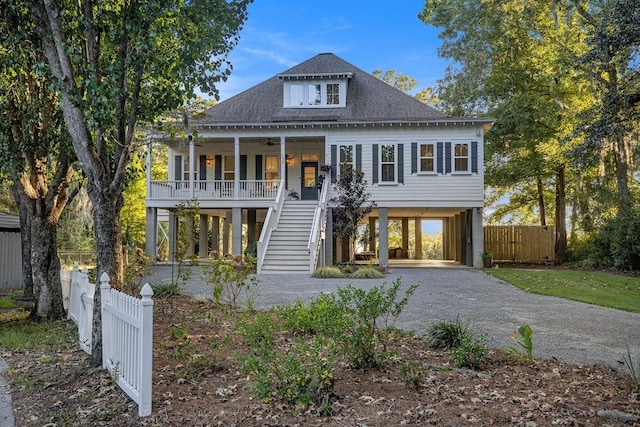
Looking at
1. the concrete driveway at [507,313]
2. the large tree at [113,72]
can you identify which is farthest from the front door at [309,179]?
the large tree at [113,72]

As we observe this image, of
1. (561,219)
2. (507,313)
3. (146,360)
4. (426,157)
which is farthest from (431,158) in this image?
(146,360)

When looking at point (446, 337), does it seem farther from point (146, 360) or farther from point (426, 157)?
point (426, 157)

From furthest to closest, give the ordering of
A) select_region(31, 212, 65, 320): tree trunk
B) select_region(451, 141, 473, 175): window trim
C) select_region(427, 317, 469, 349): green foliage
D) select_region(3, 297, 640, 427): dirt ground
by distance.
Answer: select_region(451, 141, 473, 175): window trim < select_region(31, 212, 65, 320): tree trunk < select_region(427, 317, 469, 349): green foliage < select_region(3, 297, 640, 427): dirt ground

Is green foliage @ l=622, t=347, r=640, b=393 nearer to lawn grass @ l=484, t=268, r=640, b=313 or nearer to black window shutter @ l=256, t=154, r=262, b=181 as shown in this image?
lawn grass @ l=484, t=268, r=640, b=313

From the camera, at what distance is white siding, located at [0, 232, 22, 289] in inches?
554

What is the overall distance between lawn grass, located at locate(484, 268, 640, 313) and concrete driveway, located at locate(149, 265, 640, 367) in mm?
438

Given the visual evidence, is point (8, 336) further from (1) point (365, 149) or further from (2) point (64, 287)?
(1) point (365, 149)

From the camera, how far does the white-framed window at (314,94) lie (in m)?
19.9

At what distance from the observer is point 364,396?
4047mm

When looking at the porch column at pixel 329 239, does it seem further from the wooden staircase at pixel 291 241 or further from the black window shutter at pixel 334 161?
the black window shutter at pixel 334 161

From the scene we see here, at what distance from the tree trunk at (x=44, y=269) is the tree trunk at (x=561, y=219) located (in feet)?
63.5

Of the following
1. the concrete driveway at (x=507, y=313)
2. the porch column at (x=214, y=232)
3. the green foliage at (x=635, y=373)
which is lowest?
the concrete driveway at (x=507, y=313)

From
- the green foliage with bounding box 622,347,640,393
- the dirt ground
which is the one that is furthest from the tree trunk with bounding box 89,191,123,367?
the green foliage with bounding box 622,347,640,393

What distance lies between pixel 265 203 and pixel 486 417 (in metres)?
15.3
